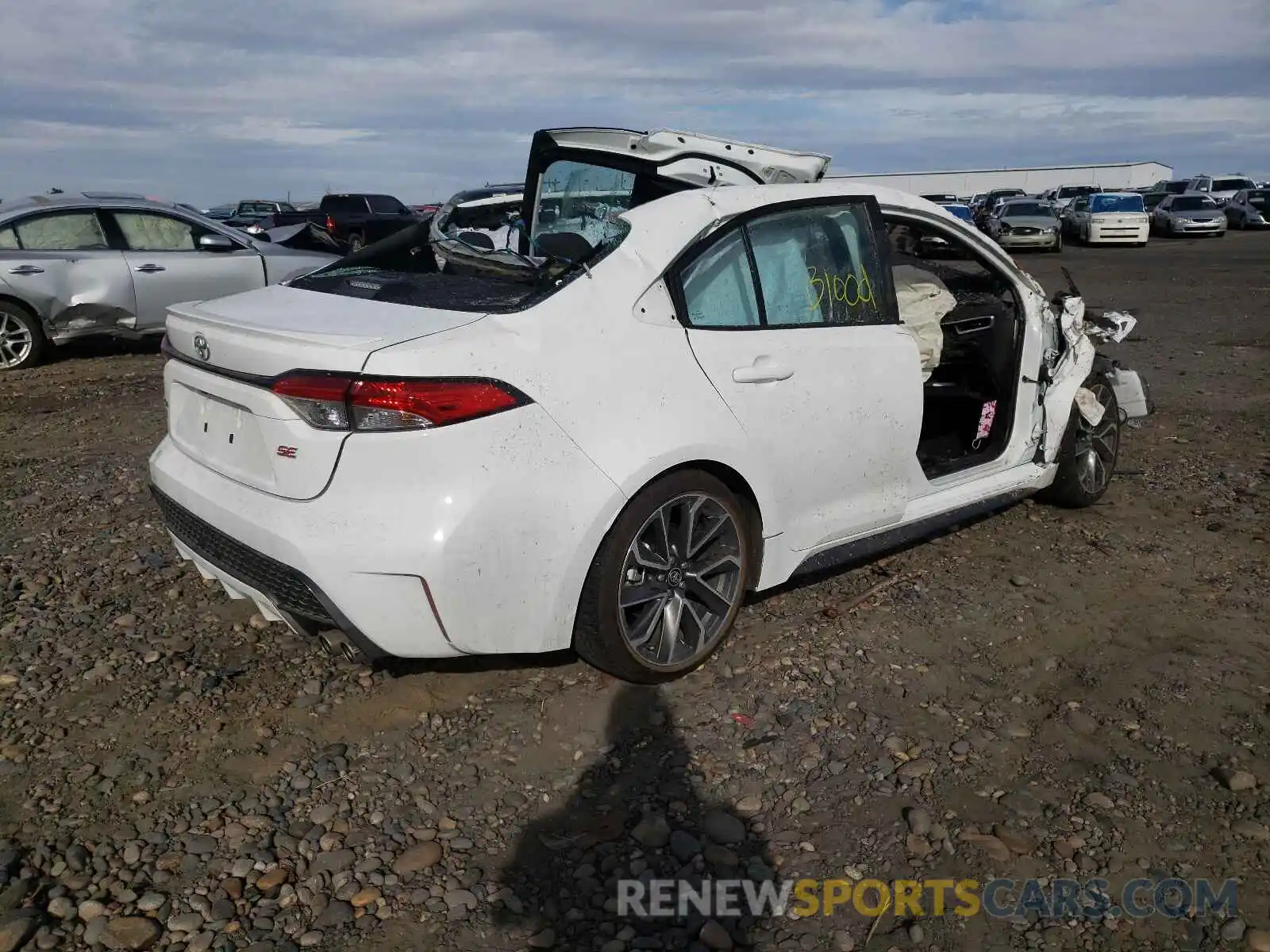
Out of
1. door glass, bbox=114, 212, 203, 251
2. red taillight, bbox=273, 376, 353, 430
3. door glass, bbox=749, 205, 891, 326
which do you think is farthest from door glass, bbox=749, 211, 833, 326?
door glass, bbox=114, 212, 203, 251

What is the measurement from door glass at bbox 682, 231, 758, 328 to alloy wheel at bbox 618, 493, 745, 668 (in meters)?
0.62

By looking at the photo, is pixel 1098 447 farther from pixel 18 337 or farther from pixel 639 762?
pixel 18 337

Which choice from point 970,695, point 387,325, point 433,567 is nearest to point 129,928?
point 433,567

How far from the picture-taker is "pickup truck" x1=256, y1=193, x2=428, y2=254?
26.0 meters

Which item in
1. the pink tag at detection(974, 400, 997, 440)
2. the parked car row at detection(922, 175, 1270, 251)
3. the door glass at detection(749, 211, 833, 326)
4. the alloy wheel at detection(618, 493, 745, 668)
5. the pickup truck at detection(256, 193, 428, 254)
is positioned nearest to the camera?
the alloy wheel at detection(618, 493, 745, 668)

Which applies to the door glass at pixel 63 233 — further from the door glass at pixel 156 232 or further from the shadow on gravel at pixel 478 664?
the shadow on gravel at pixel 478 664

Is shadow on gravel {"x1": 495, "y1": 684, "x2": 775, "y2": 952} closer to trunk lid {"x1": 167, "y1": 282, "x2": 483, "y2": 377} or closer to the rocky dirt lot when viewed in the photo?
the rocky dirt lot

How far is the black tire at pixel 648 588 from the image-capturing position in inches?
131

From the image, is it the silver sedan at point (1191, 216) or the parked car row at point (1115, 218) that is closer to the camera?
the parked car row at point (1115, 218)

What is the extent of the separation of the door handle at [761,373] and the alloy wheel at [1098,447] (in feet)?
7.66

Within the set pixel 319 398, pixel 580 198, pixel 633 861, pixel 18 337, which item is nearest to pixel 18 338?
pixel 18 337

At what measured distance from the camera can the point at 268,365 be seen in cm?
309

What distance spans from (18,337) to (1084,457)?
9.07 m

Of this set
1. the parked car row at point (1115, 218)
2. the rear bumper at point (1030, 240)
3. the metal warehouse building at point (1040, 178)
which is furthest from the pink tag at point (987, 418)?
the metal warehouse building at point (1040, 178)
